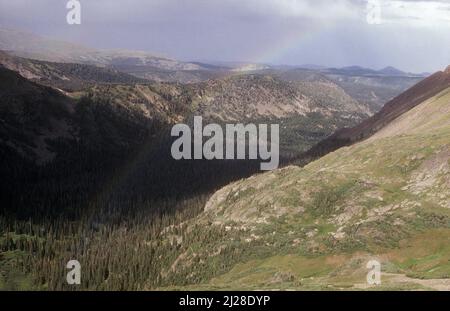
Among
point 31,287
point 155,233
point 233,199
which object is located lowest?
point 31,287

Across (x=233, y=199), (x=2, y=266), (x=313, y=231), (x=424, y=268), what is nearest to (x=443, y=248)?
(x=424, y=268)

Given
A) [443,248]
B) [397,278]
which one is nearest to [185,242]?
[443,248]

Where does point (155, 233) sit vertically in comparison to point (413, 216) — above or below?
below

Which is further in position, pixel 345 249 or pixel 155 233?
pixel 155 233
